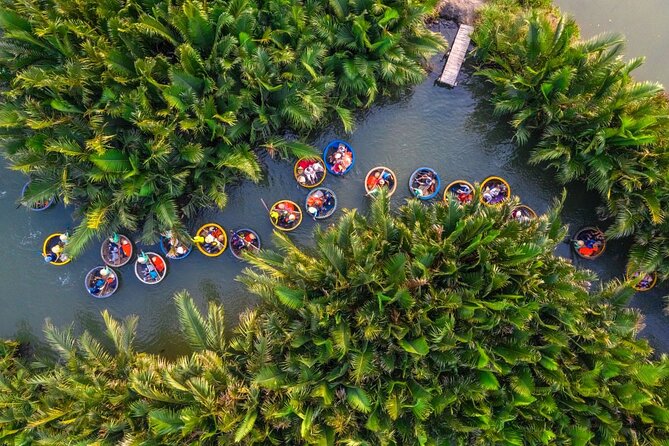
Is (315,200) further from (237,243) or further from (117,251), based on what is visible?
(117,251)

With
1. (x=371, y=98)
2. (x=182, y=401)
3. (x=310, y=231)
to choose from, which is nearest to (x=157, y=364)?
(x=182, y=401)

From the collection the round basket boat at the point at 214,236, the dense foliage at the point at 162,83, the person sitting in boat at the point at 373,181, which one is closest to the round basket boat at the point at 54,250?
the dense foliage at the point at 162,83

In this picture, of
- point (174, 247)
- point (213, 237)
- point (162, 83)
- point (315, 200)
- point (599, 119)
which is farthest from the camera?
point (315, 200)

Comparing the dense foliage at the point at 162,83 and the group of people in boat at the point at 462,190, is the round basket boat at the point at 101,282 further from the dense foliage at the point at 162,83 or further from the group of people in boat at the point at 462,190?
the group of people in boat at the point at 462,190

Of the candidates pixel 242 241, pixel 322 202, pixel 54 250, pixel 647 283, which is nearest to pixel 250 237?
pixel 242 241

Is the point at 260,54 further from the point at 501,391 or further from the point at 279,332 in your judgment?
the point at 501,391
